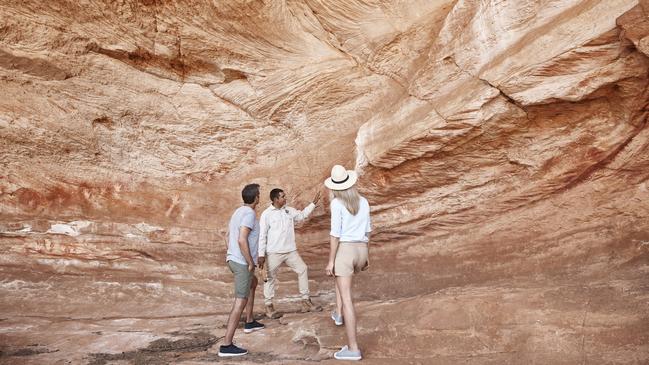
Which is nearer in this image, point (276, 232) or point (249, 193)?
point (249, 193)

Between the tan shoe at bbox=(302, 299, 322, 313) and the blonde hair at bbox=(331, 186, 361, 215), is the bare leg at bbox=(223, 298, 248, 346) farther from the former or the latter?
the tan shoe at bbox=(302, 299, 322, 313)

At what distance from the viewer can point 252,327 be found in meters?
6.23

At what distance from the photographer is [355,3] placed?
777 cm

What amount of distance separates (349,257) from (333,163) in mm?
3157

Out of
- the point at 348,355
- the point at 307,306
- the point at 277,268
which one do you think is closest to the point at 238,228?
the point at 277,268

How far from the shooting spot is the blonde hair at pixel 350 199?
514 centimetres

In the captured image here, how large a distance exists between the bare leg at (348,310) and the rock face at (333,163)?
311 mm

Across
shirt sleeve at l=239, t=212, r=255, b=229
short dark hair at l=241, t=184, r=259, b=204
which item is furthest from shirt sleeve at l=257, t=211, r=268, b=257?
shirt sleeve at l=239, t=212, r=255, b=229

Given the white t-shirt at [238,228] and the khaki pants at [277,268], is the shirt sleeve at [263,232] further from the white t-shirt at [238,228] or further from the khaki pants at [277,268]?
the white t-shirt at [238,228]

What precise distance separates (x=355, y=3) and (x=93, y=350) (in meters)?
5.22

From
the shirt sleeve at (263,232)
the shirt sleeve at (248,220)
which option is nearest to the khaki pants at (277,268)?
the shirt sleeve at (263,232)

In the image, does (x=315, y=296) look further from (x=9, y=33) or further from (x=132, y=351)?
(x=9, y=33)

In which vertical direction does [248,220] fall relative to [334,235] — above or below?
above

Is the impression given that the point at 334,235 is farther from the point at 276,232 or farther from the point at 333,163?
the point at 333,163
